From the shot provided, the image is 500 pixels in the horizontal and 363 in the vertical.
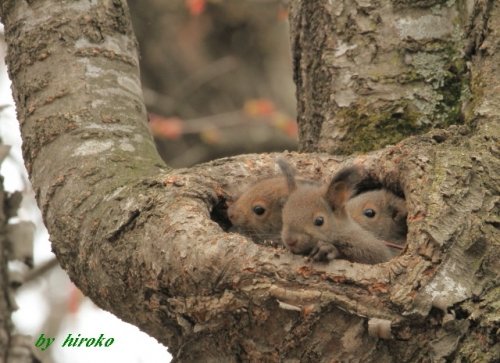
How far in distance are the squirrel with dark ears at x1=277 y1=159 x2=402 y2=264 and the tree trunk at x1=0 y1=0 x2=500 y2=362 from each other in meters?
0.19

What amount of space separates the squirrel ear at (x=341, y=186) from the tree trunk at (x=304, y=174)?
0.46 feet

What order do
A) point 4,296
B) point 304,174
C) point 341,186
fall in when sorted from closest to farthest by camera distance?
point 341,186, point 4,296, point 304,174

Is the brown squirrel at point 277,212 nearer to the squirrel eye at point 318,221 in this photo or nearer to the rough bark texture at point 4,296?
the squirrel eye at point 318,221

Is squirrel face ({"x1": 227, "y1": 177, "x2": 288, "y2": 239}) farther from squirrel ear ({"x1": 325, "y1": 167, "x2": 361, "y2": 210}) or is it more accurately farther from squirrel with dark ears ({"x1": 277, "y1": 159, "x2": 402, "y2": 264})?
squirrel ear ({"x1": 325, "y1": 167, "x2": 361, "y2": 210})

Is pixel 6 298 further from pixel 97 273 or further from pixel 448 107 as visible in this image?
pixel 448 107

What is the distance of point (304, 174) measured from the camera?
4.62 metres

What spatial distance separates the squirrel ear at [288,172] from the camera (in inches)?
167

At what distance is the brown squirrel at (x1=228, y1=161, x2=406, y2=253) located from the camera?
14.9ft

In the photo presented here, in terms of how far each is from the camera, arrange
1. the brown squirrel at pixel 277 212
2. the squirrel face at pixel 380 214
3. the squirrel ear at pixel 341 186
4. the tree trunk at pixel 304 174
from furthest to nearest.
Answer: the brown squirrel at pixel 277 212, the squirrel face at pixel 380 214, the squirrel ear at pixel 341 186, the tree trunk at pixel 304 174

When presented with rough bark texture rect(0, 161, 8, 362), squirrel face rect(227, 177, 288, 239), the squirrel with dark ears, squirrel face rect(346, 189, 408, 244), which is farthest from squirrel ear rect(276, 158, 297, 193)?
rough bark texture rect(0, 161, 8, 362)

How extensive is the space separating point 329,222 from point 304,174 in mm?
442

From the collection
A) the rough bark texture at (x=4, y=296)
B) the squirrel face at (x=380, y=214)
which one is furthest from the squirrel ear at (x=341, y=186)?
the rough bark texture at (x=4, y=296)

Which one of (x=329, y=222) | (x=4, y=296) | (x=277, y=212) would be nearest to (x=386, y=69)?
(x=329, y=222)

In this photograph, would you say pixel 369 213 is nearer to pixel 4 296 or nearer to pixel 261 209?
pixel 261 209
